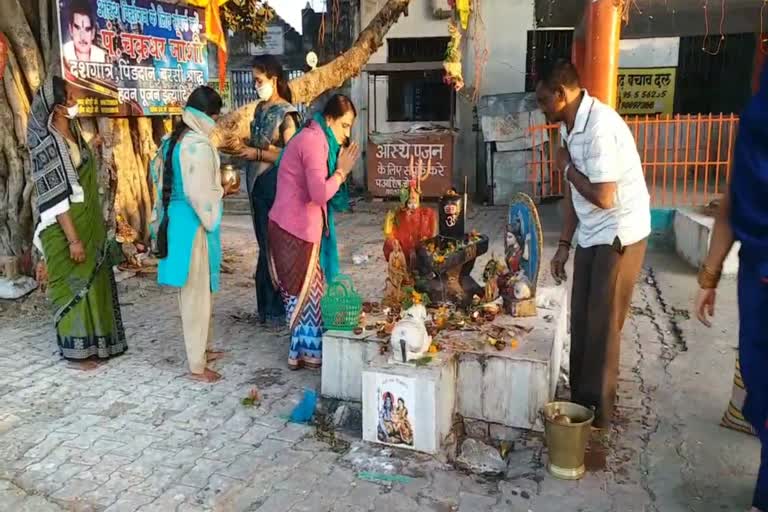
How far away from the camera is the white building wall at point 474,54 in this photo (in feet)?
43.3

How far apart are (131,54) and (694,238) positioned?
6.24 m

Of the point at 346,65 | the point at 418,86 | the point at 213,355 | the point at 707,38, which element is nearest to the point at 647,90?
the point at 707,38

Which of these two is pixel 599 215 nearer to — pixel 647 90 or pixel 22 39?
→ pixel 22 39

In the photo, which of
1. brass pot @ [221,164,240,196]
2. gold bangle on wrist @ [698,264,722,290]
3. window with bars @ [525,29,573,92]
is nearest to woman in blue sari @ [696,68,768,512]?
gold bangle on wrist @ [698,264,722,290]

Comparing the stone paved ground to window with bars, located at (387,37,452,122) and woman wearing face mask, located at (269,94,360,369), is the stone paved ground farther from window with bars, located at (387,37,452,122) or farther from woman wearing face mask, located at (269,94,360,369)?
window with bars, located at (387,37,452,122)

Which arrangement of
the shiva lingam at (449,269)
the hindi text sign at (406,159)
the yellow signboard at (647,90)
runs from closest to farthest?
the shiva lingam at (449,269) → the hindi text sign at (406,159) → the yellow signboard at (647,90)

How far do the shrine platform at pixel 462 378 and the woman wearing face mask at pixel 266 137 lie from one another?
176cm

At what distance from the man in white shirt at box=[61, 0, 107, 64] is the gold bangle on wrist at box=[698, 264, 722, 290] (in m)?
5.76

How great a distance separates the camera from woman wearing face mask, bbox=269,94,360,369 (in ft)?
13.7

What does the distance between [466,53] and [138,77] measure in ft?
26.2

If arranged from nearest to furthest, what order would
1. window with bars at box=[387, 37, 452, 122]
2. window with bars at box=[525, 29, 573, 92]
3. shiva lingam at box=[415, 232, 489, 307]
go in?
shiva lingam at box=[415, 232, 489, 307] → window with bars at box=[525, 29, 573, 92] → window with bars at box=[387, 37, 452, 122]

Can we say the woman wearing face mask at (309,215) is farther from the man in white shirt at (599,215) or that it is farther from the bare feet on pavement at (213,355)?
the man in white shirt at (599,215)

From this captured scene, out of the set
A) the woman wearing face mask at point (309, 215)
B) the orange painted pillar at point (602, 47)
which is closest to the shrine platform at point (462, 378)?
the woman wearing face mask at point (309, 215)

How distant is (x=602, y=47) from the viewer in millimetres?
6371
